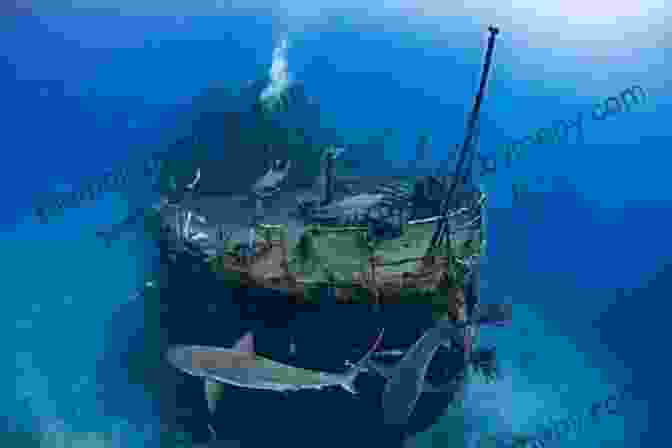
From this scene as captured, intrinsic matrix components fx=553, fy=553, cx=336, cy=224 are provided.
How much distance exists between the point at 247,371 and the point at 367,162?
18.3m

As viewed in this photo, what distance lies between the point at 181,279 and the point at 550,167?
90.4 feet

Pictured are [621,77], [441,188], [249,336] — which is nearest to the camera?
[249,336]

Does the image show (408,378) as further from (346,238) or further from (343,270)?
(346,238)

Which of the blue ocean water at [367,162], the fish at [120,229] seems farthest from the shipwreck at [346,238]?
the fish at [120,229]

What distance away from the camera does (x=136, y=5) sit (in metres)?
31.5

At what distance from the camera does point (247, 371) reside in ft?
25.1

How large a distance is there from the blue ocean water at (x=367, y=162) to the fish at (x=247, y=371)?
3.95 feet

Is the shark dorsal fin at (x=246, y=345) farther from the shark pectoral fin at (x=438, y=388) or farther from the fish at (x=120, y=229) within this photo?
the fish at (x=120, y=229)

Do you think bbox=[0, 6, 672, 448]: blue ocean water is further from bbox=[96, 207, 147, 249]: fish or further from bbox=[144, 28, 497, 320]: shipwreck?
bbox=[144, 28, 497, 320]: shipwreck

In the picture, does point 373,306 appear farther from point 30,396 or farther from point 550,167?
point 550,167

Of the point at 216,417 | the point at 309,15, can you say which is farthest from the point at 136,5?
the point at 216,417

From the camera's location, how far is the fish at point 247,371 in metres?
7.55

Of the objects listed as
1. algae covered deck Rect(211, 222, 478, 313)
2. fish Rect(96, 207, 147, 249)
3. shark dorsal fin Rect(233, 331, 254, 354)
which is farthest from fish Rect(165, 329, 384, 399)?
fish Rect(96, 207, 147, 249)

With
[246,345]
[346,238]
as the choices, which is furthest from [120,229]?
[246,345]
